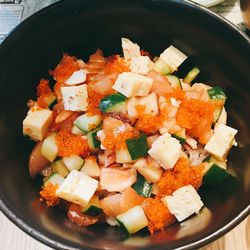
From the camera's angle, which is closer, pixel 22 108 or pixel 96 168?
pixel 96 168

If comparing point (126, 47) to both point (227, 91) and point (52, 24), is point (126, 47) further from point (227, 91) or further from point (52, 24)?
point (227, 91)

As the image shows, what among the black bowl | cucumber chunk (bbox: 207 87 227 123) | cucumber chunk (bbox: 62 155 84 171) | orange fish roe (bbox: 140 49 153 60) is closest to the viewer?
the black bowl

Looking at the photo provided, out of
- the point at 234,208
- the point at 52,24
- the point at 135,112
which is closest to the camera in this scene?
the point at 234,208

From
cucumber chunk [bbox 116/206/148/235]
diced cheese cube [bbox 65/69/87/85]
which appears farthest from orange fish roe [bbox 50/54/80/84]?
cucumber chunk [bbox 116/206/148/235]

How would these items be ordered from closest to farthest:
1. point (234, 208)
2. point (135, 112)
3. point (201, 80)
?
point (234, 208) < point (135, 112) < point (201, 80)

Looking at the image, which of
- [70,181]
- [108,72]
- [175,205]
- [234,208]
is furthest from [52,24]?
[234,208]

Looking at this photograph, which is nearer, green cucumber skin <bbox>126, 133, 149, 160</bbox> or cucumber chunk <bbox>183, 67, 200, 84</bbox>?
green cucumber skin <bbox>126, 133, 149, 160</bbox>

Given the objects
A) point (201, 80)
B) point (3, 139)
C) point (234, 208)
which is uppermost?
point (201, 80)

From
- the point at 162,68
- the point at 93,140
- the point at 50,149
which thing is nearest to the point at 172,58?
the point at 162,68

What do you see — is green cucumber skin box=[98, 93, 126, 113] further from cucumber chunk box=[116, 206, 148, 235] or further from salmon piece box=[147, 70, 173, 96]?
cucumber chunk box=[116, 206, 148, 235]
